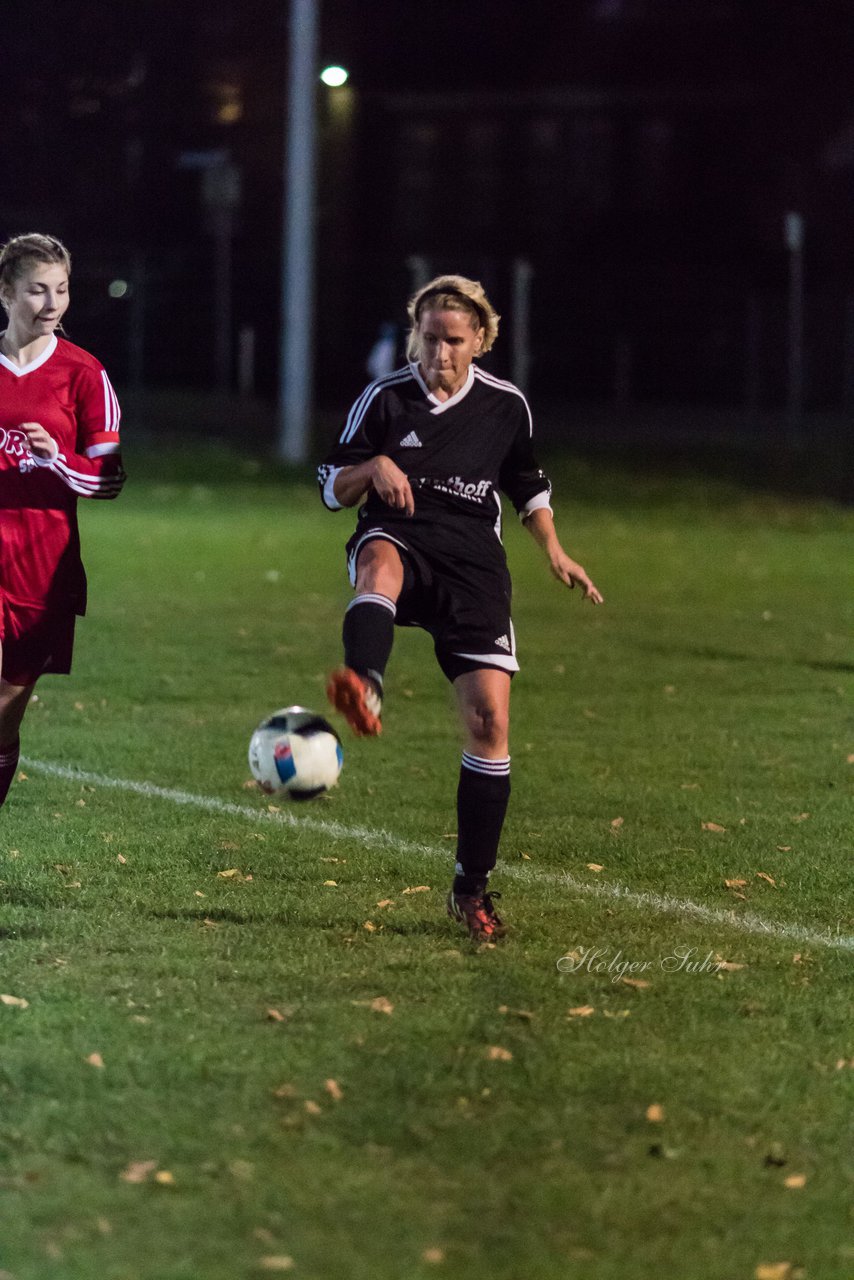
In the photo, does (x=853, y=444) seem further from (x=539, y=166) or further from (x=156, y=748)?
(x=156, y=748)

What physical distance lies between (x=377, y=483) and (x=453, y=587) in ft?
1.40

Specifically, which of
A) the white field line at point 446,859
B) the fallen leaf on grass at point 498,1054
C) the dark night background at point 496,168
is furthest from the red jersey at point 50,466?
the dark night background at point 496,168

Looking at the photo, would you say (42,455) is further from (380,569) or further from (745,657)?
(745,657)

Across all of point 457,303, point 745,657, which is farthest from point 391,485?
point 745,657

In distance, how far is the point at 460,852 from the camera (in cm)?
622

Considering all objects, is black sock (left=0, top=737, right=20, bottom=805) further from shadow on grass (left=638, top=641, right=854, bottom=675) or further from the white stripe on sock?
shadow on grass (left=638, top=641, right=854, bottom=675)

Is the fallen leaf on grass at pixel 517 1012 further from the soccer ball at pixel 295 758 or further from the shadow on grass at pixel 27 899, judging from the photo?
the shadow on grass at pixel 27 899

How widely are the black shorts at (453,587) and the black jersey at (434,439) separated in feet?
0.23

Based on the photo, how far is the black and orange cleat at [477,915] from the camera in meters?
6.12

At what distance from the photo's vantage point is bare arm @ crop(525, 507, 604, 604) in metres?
6.42

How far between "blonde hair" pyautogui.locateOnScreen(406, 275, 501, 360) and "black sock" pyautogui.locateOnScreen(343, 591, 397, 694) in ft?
2.73

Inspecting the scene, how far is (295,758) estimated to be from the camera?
18.8 feet

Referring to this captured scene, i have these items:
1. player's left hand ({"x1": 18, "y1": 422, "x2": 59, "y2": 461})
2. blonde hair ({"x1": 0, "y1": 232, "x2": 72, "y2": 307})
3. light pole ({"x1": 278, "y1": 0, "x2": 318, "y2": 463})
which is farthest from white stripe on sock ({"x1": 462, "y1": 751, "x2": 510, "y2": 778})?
light pole ({"x1": 278, "y1": 0, "x2": 318, "y2": 463})

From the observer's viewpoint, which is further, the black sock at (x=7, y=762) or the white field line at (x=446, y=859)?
the black sock at (x=7, y=762)
